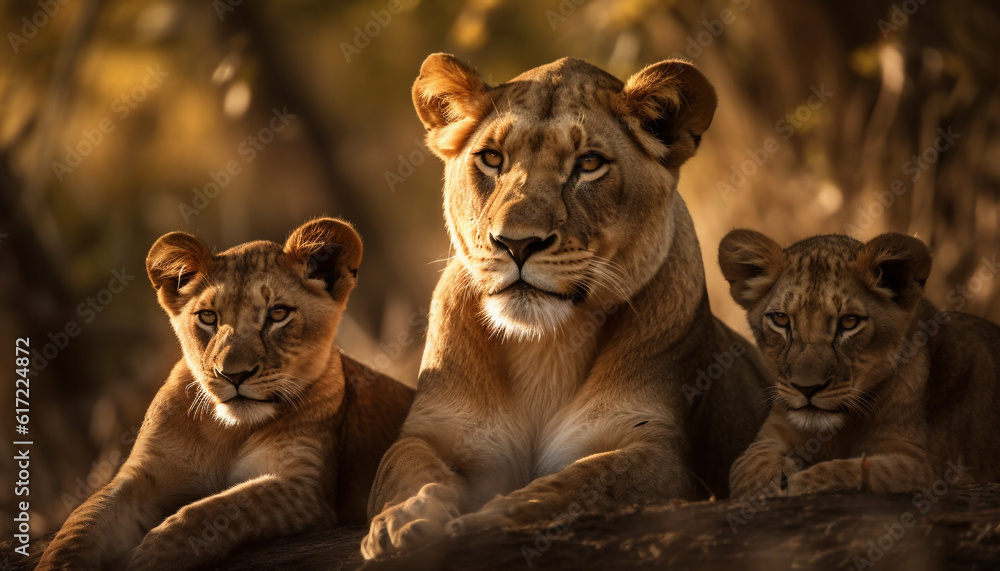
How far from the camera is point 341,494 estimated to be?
14.3ft

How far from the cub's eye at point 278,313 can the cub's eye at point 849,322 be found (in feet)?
6.13

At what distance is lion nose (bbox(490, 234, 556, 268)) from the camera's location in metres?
3.61

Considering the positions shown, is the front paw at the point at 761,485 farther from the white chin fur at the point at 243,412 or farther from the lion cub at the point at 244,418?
the white chin fur at the point at 243,412

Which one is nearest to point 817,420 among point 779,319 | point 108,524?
point 779,319

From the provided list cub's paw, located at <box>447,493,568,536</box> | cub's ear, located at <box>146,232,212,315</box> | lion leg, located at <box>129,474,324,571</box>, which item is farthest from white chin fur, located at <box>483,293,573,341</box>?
cub's ear, located at <box>146,232,212,315</box>

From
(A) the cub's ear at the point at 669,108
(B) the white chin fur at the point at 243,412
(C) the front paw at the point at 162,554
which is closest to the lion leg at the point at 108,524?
(C) the front paw at the point at 162,554

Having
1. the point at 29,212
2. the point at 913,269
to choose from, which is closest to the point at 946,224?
the point at 913,269

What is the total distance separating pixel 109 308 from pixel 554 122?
5.39 meters

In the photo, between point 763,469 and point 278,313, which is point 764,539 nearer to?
point 763,469

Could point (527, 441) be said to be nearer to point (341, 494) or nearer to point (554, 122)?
point (341, 494)

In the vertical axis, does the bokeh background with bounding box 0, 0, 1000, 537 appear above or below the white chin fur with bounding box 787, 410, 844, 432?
above

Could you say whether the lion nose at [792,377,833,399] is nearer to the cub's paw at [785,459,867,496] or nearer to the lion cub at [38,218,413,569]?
the cub's paw at [785,459,867,496]

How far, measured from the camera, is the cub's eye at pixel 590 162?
3891 millimetres

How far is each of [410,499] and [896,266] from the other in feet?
5.75
